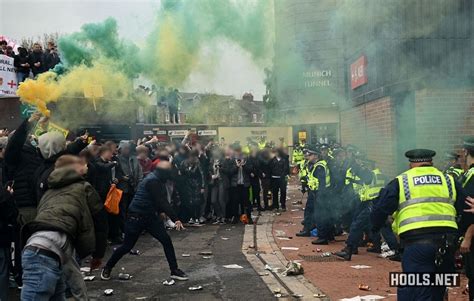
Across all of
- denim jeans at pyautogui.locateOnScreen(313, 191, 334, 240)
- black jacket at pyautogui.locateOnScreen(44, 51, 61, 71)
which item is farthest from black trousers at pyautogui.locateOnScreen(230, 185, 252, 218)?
black jacket at pyautogui.locateOnScreen(44, 51, 61, 71)

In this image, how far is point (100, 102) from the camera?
11.5 metres

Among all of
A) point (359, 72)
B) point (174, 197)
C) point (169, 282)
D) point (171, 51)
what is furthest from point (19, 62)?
point (359, 72)

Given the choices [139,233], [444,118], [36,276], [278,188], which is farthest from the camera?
[278,188]

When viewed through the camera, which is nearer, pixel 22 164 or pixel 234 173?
pixel 22 164

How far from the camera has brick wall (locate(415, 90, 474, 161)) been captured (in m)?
9.57

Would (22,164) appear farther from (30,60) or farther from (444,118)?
(444,118)

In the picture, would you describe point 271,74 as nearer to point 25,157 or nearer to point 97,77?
point 97,77

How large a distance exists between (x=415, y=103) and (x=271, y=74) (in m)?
5.58

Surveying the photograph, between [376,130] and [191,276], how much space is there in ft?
20.2

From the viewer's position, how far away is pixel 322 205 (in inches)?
406

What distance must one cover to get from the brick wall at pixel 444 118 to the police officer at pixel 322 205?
6.27 feet

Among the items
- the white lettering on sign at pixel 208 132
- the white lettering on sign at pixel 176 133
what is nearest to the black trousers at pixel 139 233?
the white lettering on sign at pixel 208 132

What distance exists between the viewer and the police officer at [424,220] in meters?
4.62

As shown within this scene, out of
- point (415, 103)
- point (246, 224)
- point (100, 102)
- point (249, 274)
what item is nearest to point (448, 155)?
point (415, 103)
